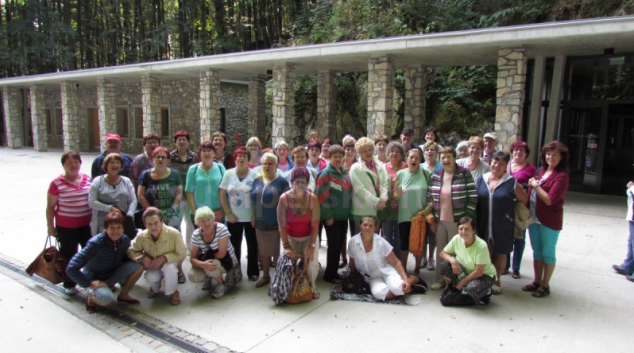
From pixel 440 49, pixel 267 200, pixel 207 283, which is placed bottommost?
pixel 207 283

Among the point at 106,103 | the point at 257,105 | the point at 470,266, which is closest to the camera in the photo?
the point at 470,266

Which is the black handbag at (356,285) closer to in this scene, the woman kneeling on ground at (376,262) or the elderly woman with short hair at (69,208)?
the woman kneeling on ground at (376,262)

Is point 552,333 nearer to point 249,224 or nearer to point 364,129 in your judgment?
point 249,224

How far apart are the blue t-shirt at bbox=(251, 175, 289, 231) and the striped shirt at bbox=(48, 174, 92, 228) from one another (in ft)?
5.28

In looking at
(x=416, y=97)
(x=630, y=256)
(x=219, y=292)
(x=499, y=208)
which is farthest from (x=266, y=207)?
(x=416, y=97)

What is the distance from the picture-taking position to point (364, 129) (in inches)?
538

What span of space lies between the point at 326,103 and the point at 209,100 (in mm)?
3742

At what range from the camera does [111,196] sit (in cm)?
375

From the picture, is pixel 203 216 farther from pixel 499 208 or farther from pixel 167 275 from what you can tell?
pixel 499 208

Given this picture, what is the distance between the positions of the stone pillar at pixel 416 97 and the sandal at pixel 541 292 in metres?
7.65

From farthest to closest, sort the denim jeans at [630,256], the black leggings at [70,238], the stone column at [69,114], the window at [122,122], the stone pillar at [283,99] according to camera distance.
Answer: the window at [122,122], the stone column at [69,114], the stone pillar at [283,99], the denim jeans at [630,256], the black leggings at [70,238]

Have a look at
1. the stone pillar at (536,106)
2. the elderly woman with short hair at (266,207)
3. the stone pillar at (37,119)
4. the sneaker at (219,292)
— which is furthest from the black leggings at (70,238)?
the stone pillar at (37,119)

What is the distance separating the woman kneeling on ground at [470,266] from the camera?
3.42 meters

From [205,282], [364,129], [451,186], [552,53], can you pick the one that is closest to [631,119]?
[552,53]
